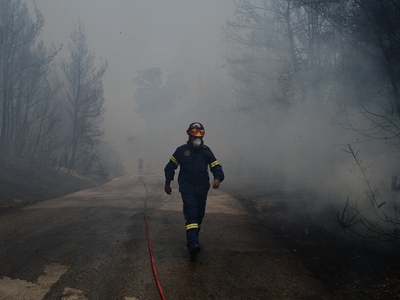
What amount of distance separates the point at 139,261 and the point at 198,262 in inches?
29.6

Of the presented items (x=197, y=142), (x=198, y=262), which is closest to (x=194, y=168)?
(x=197, y=142)

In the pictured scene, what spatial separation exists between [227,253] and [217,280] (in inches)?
35.0

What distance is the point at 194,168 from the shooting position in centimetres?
433

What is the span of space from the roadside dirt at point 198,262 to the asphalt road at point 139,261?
1cm

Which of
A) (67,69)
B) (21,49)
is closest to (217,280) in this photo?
(21,49)

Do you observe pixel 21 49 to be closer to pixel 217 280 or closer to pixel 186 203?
pixel 186 203

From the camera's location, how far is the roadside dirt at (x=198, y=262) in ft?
10.2

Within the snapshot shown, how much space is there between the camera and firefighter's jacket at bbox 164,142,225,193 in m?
4.29

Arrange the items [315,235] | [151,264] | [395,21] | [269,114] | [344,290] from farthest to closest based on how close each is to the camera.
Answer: [269,114] → [395,21] → [315,235] → [151,264] → [344,290]

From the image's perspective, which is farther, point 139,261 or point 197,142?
point 197,142

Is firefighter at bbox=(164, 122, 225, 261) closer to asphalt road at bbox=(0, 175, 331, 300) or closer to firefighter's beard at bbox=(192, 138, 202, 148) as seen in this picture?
firefighter's beard at bbox=(192, 138, 202, 148)

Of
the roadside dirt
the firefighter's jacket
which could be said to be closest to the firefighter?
the firefighter's jacket

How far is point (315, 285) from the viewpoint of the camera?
327 centimetres

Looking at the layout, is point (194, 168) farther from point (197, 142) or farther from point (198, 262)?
point (198, 262)
